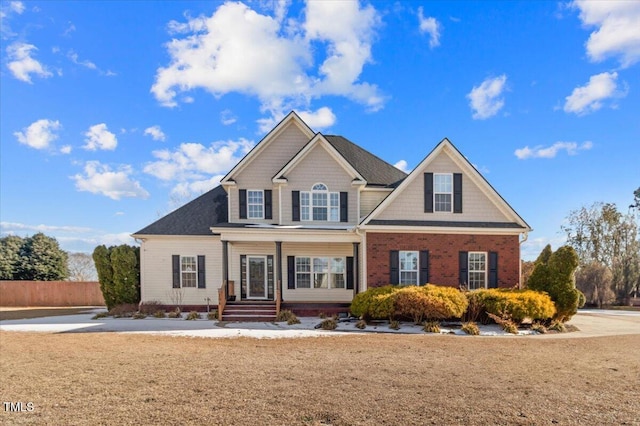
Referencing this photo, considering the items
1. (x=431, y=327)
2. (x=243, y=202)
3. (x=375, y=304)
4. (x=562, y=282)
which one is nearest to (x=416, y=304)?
(x=431, y=327)

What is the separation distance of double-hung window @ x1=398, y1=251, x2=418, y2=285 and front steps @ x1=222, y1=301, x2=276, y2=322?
18.9ft

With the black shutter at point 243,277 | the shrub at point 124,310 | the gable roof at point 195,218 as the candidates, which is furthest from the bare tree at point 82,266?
the black shutter at point 243,277

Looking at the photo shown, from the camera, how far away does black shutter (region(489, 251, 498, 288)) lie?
1647cm

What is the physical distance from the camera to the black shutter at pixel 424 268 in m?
16.3

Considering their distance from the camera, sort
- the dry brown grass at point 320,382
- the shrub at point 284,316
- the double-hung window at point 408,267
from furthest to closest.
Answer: the double-hung window at point 408,267 → the shrub at point 284,316 → the dry brown grass at point 320,382

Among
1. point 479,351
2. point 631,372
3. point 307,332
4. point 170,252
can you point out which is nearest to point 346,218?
point 307,332

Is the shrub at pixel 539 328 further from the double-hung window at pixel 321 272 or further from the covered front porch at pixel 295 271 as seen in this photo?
the double-hung window at pixel 321 272

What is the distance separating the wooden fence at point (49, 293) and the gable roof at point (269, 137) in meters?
14.0

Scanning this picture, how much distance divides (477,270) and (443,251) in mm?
1721

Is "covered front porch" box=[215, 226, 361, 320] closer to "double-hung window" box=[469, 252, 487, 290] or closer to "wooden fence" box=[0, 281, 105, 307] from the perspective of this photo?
"double-hung window" box=[469, 252, 487, 290]

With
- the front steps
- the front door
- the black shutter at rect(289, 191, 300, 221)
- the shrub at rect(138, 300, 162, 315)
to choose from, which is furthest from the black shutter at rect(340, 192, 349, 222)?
the shrub at rect(138, 300, 162, 315)

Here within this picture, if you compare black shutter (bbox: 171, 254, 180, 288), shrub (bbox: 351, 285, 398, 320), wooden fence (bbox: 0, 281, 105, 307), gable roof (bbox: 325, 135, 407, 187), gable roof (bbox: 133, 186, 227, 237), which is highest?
gable roof (bbox: 325, 135, 407, 187)

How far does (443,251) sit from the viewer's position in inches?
648

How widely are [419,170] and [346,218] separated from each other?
14.2ft
